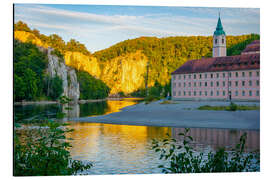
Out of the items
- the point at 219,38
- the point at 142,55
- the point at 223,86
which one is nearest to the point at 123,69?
the point at 142,55

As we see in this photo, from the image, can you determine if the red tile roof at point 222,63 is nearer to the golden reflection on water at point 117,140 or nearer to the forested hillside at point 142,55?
the forested hillside at point 142,55

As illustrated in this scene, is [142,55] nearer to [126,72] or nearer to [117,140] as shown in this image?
[126,72]

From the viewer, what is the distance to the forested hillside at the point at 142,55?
33.8 feet

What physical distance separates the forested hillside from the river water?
3.65 ft

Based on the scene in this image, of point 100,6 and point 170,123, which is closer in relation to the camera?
point 100,6

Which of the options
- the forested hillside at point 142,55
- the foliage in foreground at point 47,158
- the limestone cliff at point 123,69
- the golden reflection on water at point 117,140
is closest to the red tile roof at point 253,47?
the forested hillside at point 142,55

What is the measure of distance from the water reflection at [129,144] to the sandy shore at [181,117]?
585 mm

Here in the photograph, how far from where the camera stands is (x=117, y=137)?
39.5 ft

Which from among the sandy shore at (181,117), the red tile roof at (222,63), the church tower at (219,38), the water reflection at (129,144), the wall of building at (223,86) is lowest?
the water reflection at (129,144)

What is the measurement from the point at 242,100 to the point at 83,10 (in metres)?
5.48

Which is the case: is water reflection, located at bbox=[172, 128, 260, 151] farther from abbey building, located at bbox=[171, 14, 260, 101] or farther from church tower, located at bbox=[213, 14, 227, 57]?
church tower, located at bbox=[213, 14, 227, 57]

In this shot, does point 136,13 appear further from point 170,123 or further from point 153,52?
point 170,123

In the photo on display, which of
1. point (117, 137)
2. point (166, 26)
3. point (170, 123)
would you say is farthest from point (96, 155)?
point (170, 123)
